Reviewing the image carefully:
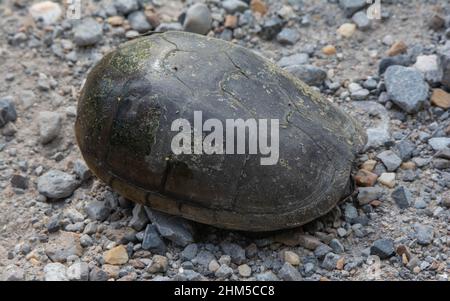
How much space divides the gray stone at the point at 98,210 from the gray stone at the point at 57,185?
186mm

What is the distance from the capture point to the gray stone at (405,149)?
11.9 ft

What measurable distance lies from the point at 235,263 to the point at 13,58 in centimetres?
226

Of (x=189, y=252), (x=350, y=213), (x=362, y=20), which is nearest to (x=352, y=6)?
(x=362, y=20)

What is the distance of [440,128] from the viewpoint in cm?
374

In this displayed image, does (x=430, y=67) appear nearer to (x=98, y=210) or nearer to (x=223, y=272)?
(x=223, y=272)

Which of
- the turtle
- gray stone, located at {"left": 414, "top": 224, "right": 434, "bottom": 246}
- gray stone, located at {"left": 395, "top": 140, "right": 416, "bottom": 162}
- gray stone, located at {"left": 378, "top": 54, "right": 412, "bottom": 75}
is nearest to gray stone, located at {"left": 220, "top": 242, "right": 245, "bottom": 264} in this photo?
the turtle

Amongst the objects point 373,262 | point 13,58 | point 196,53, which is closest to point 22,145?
point 13,58

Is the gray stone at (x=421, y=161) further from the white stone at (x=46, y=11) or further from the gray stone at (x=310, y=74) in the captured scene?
the white stone at (x=46, y=11)

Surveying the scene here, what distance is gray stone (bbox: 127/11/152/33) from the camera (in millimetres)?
4590

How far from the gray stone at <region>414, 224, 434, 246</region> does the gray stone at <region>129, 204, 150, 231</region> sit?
1320 mm

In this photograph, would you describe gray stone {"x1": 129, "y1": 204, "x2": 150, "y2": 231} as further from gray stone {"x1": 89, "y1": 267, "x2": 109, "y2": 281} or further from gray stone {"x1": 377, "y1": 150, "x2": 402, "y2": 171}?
gray stone {"x1": 377, "y1": 150, "x2": 402, "y2": 171}

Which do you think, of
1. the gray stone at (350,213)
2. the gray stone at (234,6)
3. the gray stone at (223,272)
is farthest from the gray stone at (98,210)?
the gray stone at (234,6)

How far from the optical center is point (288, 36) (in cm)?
448

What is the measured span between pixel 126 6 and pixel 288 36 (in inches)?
45.9
